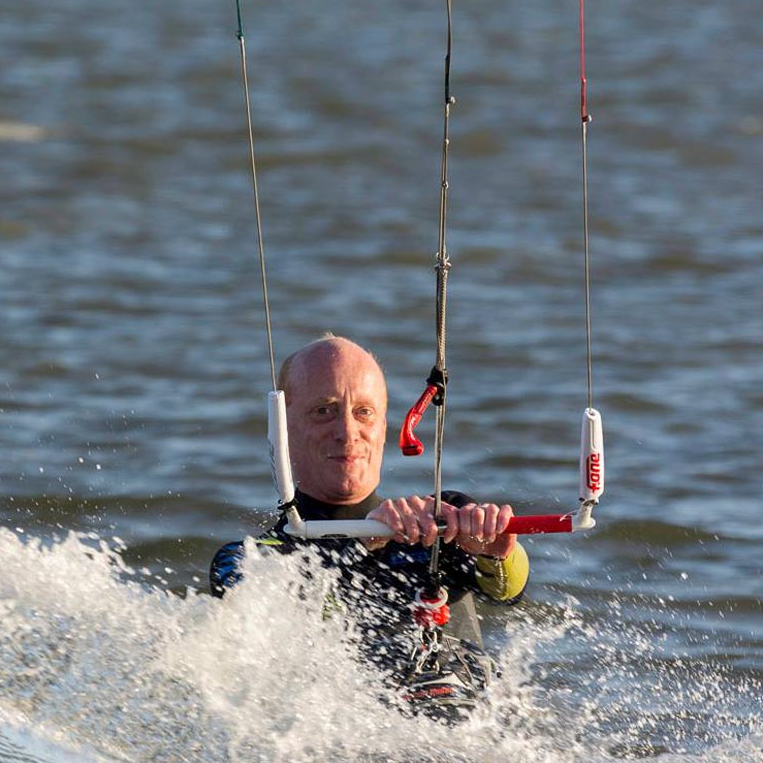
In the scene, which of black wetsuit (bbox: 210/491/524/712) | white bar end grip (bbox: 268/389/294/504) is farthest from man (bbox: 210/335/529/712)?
white bar end grip (bbox: 268/389/294/504)

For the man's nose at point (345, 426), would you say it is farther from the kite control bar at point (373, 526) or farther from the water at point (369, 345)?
the kite control bar at point (373, 526)

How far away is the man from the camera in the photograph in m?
4.28

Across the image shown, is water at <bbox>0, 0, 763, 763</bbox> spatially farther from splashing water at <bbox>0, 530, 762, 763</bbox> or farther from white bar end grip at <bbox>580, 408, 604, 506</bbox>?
white bar end grip at <bbox>580, 408, 604, 506</bbox>

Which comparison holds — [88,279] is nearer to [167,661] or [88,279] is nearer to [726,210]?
[726,210]

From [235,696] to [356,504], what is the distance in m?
0.57

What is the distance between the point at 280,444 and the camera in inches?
151

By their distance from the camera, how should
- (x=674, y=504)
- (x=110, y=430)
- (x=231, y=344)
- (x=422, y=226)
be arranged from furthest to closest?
(x=422, y=226), (x=231, y=344), (x=110, y=430), (x=674, y=504)

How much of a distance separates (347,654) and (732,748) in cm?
107

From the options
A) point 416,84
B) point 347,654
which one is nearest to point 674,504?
point 347,654

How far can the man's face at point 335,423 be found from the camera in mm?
4365

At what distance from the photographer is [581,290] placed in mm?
10898

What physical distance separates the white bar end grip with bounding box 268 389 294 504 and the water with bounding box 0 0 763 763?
523mm

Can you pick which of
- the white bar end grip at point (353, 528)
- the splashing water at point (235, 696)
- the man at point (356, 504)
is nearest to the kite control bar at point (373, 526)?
the white bar end grip at point (353, 528)

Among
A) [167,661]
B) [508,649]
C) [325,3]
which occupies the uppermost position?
[167,661]
